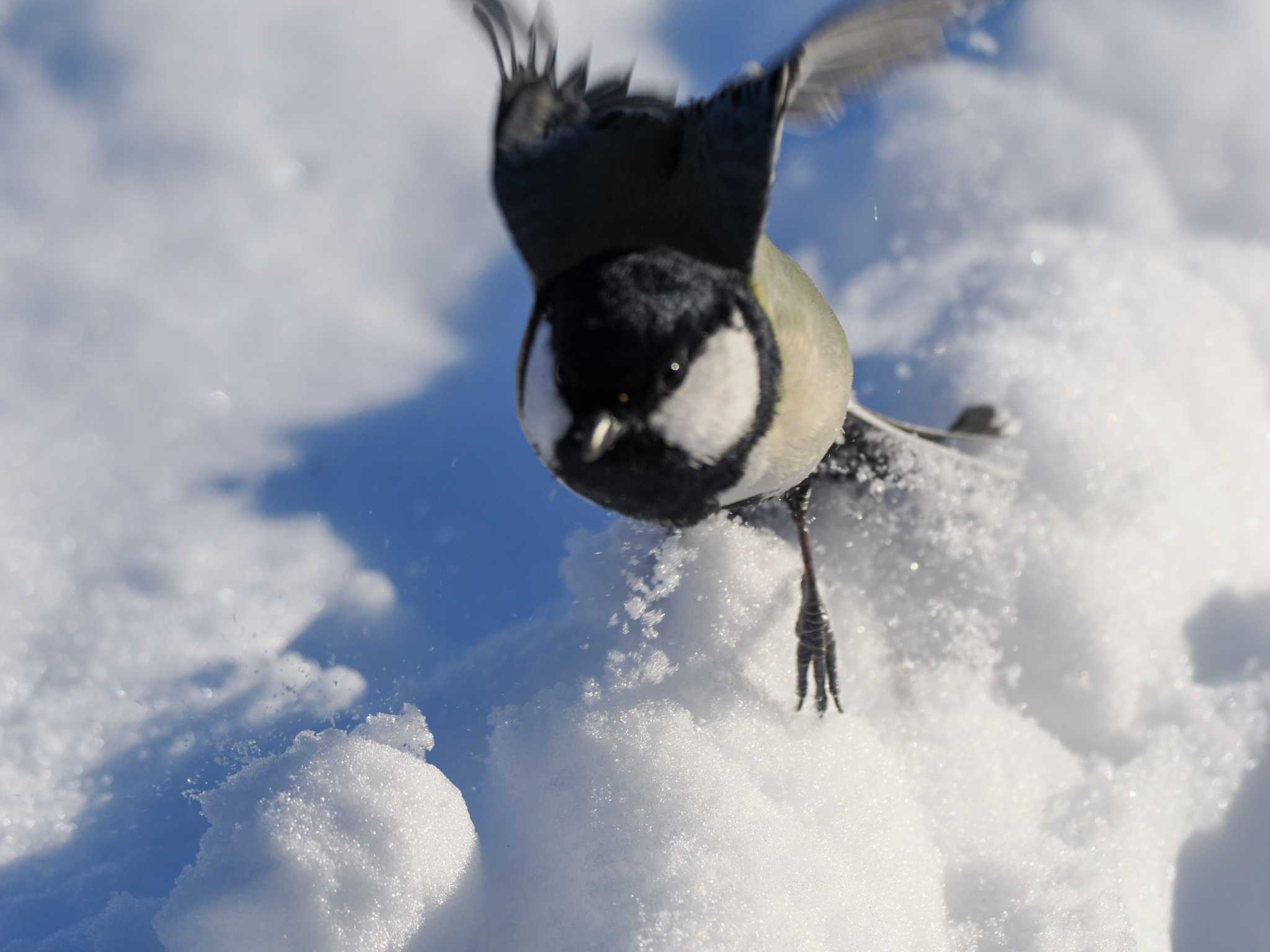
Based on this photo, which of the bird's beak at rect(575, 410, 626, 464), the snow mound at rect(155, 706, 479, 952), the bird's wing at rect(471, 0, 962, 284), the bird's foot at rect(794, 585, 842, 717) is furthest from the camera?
the bird's foot at rect(794, 585, 842, 717)

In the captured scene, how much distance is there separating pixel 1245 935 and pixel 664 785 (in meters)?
1.04

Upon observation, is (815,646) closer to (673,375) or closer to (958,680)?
(958,680)

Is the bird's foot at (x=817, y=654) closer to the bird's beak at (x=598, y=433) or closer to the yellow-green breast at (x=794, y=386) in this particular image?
the yellow-green breast at (x=794, y=386)

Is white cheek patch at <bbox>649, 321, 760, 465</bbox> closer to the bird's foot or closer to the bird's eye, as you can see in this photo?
the bird's eye

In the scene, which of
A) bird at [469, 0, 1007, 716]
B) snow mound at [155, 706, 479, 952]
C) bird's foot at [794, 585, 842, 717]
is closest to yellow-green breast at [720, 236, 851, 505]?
bird at [469, 0, 1007, 716]

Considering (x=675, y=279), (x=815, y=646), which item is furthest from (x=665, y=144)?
(x=815, y=646)

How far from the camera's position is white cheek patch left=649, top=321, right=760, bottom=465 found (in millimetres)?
1114

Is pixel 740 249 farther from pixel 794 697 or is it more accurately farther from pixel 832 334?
pixel 794 697

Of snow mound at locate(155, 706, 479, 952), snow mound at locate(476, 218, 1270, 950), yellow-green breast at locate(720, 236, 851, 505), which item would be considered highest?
yellow-green breast at locate(720, 236, 851, 505)

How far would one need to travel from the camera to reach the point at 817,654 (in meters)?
1.65

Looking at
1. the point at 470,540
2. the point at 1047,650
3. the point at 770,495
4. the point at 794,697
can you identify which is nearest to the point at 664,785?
the point at 794,697

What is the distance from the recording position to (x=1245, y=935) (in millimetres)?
1649

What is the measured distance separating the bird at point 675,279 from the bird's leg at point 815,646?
0.27 meters

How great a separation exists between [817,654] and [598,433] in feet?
2.48
